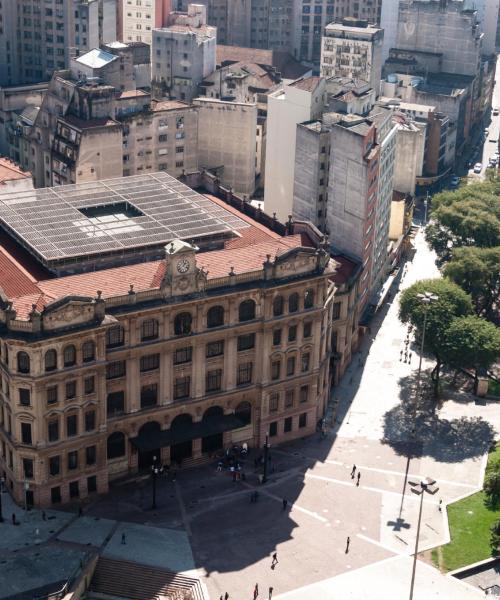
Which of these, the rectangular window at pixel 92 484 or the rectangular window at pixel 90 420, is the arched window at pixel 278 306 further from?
the rectangular window at pixel 92 484

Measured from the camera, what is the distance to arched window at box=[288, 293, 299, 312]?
159 meters

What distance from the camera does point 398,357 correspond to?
19300 centimetres

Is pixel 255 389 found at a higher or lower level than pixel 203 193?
lower

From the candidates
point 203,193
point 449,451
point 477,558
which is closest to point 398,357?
point 449,451

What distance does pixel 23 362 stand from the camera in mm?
141000

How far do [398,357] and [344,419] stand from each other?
910 inches

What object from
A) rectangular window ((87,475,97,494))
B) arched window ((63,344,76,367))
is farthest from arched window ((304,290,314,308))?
rectangular window ((87,475,97,494))

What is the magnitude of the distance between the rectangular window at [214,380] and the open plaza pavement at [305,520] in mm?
10766

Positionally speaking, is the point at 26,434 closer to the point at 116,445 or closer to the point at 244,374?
the point at 116,445

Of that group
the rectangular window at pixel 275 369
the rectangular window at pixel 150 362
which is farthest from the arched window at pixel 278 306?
the rectangular window at pixel 150 362

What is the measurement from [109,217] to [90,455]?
35.9 metres

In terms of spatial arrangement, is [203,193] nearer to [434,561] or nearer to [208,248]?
[208,248]

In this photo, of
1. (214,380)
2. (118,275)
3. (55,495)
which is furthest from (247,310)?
(55,495)

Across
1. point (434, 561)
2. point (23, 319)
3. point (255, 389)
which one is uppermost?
point (23, 319)
